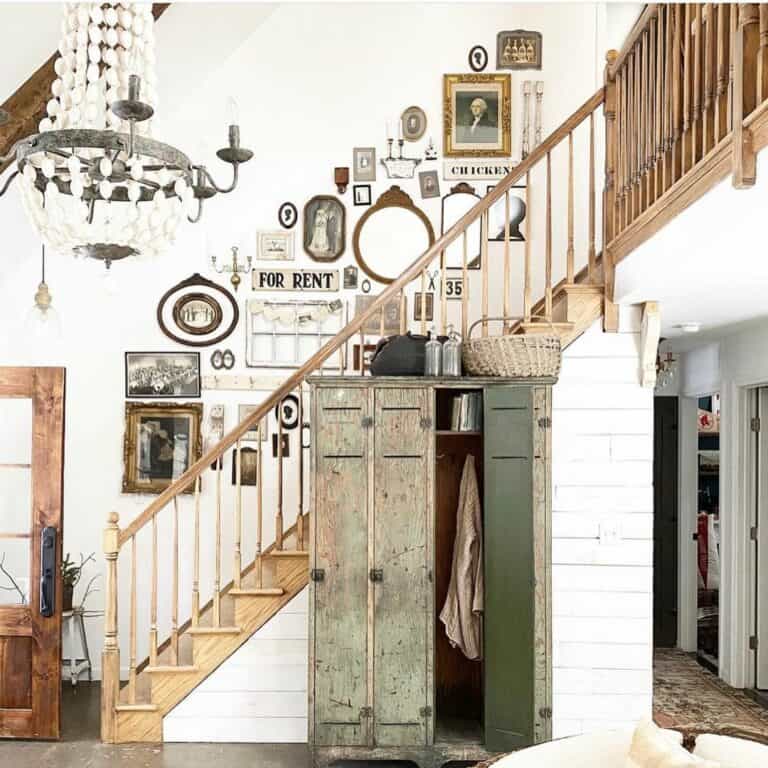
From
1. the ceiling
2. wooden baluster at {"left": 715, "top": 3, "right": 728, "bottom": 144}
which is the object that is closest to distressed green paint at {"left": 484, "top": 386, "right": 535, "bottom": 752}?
the ceiling

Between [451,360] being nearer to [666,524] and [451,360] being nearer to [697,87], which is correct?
[697,87]

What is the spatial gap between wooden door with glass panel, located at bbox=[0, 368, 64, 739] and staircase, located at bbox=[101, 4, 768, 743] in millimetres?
358

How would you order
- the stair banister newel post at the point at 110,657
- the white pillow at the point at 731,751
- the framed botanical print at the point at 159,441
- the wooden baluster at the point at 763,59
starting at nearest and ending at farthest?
1. the white pillow at the point at 731,751
2. the wooden baluster at the point at 763,59
3. the stair banister newel post at the point at 110,657
4. the framed botanical print at the point at 159,441

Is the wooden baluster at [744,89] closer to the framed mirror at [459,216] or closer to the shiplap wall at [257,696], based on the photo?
the shiplap wall at [257,696]

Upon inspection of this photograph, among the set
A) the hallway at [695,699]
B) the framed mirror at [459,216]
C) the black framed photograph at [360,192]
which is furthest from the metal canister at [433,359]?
the hallway at [695,699]

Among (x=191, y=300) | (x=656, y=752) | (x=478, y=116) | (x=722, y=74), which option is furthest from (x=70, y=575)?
(x=722, y=74)

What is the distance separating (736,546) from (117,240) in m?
4.79

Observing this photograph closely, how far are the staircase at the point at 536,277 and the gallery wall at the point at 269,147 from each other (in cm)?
14

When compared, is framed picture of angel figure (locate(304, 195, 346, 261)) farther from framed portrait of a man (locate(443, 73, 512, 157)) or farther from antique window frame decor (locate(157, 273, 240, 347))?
framed portrait of a man (locate(443, 73, 512, 157))

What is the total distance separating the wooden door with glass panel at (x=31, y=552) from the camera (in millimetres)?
4707

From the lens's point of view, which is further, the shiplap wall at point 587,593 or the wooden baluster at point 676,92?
the shiplap wall at point 587,593

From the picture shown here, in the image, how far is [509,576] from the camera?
14.0 ft

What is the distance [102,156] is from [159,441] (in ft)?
11.2

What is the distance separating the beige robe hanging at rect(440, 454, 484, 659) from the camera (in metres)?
4.44
